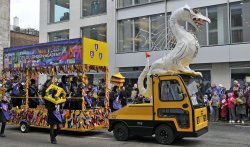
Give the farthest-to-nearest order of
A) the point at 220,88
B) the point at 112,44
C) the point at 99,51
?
the point at 112,44 → the point at 220,88 → the point at 99,51

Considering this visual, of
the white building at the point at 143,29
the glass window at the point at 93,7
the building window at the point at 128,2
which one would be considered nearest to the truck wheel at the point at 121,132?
the white building at the point at 143,29

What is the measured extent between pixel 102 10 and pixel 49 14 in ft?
18.6

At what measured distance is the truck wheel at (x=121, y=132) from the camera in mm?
10658

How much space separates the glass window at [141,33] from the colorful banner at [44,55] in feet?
36.1

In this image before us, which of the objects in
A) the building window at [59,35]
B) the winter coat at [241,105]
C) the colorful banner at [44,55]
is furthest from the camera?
the building window at [59,35]

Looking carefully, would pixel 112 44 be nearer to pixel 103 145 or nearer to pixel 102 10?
pixel 102 10

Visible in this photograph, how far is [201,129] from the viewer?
9.91 meters

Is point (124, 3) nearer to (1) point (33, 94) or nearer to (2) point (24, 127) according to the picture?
(1) point (33, 94)

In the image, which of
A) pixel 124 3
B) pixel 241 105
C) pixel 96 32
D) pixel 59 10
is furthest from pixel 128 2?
pixel 241 105

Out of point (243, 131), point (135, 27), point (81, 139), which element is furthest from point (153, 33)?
point (81, 139)

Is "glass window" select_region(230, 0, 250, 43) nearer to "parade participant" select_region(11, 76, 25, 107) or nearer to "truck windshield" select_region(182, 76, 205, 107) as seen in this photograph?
"truck windshield" select_region(182, 76, 205, 107)

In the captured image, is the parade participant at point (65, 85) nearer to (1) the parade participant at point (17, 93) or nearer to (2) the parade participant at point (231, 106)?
(1) the parade participant at point (17, 93)

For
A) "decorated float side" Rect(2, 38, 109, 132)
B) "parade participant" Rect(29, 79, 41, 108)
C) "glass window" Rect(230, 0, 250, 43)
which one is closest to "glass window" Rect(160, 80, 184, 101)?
"decorated float side" Rect(2, 38, 109, 132)

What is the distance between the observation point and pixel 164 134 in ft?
32.7
